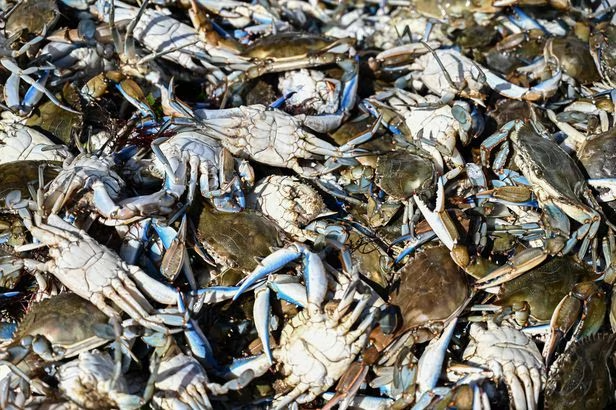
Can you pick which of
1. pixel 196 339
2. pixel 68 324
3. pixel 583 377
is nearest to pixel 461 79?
pixel 583 377

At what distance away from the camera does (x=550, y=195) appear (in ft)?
15.8

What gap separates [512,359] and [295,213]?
166 centimetres

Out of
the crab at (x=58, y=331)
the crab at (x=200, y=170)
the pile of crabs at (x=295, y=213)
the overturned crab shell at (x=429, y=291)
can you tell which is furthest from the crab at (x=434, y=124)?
the crab at (x=58, y=331)

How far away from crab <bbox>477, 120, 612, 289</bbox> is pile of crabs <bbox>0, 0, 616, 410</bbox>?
0.06 ft

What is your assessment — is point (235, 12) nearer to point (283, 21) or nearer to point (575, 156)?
point (283, 21)

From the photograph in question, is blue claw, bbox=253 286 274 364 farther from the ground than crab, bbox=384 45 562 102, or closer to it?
closer to it

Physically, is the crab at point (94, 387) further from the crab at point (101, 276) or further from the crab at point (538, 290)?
the crab at point (538, 290)

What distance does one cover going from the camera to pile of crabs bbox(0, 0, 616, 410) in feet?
13.3

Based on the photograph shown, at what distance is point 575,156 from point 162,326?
3303mm

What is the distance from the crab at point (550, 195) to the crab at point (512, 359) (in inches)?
13.3

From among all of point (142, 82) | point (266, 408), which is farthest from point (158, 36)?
point (266, 408)

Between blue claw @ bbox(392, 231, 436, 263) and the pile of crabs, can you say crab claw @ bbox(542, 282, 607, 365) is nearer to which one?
the pile of crabs

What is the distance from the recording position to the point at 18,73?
503 centimetres

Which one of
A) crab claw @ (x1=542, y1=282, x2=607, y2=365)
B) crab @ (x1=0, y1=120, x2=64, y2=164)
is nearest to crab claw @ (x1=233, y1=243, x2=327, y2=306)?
crab claw @ (x1=542, y1=282, x2=607, y2=365)
